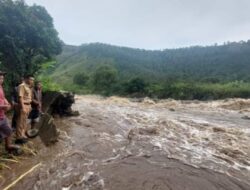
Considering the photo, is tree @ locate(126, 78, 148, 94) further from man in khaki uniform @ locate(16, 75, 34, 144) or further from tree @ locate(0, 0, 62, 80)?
man in khaki uniform @ locate(16, 75, 34, 144)

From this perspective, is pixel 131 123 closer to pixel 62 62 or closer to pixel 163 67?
pixel 163 67

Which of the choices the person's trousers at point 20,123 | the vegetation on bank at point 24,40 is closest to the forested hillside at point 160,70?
the vegetation on bank at point 24,40

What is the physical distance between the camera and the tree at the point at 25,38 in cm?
1812

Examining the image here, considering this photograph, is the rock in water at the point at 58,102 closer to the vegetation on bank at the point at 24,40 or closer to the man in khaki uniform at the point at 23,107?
the vegetation on bank at the point at 24,40

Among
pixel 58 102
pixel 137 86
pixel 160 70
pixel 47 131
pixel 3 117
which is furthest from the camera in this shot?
pixel 160 70

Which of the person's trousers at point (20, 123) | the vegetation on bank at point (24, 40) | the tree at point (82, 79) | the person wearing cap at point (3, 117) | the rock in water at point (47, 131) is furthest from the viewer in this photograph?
the tree at point (82, 79)

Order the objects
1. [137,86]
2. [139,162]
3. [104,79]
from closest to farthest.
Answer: [139,162] → [137,86] → [104,79]

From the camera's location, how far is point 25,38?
19.4m

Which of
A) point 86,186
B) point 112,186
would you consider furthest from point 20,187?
point 112,186

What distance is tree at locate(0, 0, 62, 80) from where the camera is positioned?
18125 millimetres

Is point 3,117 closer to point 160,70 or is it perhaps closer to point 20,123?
point 20,123

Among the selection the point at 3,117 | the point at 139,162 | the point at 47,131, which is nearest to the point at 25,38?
the point at 47,131

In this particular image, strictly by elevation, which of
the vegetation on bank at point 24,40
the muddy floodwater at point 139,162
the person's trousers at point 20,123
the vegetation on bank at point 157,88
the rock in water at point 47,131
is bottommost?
the vegetation on bank at point 157,88

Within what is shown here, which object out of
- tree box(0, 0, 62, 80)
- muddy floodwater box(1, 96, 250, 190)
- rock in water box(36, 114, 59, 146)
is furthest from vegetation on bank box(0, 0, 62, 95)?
muddy floodwater box(1, 96, 250, 190)
